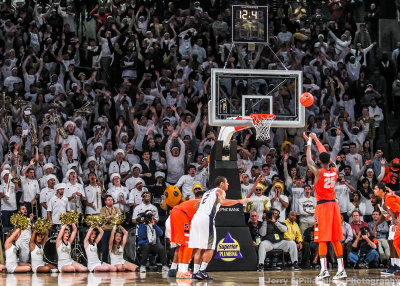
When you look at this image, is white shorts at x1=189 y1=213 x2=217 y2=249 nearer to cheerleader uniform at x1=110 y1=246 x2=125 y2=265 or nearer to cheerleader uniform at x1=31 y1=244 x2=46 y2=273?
cheerleader uniform at x1=110 y1=246 x2=125 y2=265

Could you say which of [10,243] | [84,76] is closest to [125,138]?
[84,76]

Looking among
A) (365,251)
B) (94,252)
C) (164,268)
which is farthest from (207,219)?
(365,251)

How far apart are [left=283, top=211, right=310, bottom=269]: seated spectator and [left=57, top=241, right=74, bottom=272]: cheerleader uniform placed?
5018 millimetres

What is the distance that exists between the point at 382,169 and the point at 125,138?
22.3 ft

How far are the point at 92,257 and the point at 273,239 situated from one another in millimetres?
4164

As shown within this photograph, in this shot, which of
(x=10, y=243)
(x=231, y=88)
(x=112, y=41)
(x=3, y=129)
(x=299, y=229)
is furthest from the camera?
(x=112, y=41)

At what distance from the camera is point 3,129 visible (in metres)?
20.6

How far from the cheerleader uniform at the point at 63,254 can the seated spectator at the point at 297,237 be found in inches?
198

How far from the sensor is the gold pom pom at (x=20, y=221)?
17.5 m

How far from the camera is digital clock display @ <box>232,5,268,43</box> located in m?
17.5

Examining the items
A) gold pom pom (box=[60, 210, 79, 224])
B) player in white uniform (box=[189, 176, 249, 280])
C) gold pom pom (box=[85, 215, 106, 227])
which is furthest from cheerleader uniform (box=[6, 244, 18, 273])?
player in white uniform (box=[189, 176, 249, 280])

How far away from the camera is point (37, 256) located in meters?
17.5

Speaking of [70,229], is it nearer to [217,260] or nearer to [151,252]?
[151,252]

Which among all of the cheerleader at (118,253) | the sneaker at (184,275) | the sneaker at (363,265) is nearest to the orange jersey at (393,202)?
the sneaker at (363,265)
